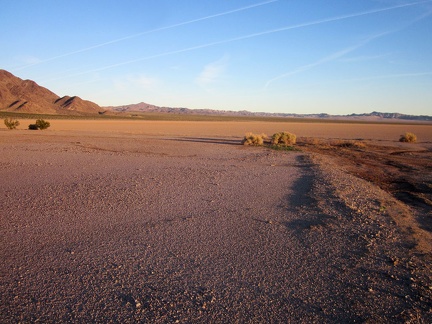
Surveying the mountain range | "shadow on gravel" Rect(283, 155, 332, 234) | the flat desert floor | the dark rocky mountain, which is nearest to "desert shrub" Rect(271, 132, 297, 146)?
"shadow on gravel" Rect(283, 155, 332, 234)

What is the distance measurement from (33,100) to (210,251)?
181 m

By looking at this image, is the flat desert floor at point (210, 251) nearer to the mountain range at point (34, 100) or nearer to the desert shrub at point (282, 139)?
the desert shrub at point (282, 139)

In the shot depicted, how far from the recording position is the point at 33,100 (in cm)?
16600

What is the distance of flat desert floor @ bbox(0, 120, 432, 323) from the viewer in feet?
16.1

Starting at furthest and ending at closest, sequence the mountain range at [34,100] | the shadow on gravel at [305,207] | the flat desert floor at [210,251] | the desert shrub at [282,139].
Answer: the mountain range at [34,100] < the desert shrub at [282,139] < the shadow on gravel at [305,207] < the flat desert floor at [210,251]

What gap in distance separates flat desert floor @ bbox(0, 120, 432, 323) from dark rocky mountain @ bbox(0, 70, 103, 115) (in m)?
150

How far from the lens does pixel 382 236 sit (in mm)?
7770

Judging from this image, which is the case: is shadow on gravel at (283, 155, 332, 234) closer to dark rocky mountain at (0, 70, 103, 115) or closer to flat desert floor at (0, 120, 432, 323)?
flat desert floor at (0, 120, 432, 323)

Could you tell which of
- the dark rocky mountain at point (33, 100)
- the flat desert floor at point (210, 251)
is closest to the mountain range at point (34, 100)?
the dark rocky mountain at point (33, 100)

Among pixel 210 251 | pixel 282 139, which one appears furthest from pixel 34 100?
pixel 210 251

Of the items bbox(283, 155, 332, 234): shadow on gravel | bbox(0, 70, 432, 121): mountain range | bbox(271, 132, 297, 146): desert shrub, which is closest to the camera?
bbox(283, 155, 332, 234): shadow on gravel

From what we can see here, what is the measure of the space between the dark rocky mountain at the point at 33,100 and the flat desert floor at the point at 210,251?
491 ft

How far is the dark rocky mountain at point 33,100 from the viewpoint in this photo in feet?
495

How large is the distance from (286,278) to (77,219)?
510cm
